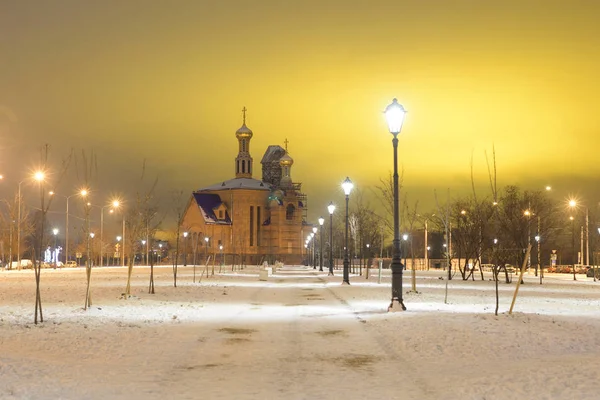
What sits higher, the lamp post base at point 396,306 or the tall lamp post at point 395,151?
the tall lamp post at point 395,151

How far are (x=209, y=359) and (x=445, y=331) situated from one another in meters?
5.74

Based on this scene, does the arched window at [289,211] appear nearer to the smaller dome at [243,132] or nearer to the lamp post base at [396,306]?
the smaller dome at [243,132]

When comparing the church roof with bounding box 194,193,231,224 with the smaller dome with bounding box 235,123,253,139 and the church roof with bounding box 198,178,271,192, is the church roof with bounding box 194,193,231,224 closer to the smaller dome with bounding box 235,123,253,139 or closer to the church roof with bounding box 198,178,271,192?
the church roof with bounding box 198,178,271,192

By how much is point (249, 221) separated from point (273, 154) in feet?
90.5

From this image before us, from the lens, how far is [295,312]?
20469mm

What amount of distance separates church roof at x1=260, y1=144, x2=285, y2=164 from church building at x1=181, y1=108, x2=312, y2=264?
651 inches

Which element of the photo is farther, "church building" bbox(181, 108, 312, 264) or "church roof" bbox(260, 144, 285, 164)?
"church roof" bbox(260, 144, 285, 164)

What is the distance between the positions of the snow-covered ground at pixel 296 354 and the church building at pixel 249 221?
10743cm

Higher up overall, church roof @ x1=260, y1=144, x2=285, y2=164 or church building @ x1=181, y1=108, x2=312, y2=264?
church roof @ x1=260, y1=144, x2=285, y2=164

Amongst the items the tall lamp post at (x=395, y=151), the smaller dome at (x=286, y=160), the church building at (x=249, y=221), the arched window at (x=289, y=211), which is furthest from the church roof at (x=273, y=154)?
the tall lamp post at (x=395, y=151)

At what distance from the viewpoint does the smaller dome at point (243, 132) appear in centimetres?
14650

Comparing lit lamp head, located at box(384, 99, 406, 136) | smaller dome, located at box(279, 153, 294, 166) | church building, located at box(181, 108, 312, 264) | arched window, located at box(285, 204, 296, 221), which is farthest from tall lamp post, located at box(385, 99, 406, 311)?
smaller dome, located at box(279, 153, 294, 166)

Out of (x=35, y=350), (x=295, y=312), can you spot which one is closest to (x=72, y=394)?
(x=35, y=350)

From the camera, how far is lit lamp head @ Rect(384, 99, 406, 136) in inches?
829
